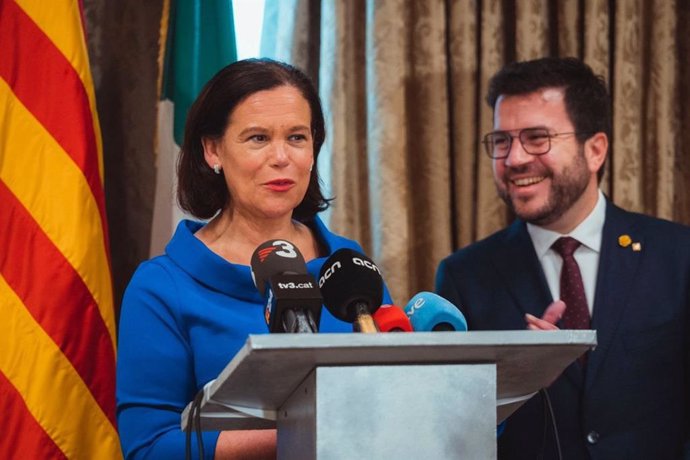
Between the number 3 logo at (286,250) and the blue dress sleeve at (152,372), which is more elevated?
the number 3 logo at (286,250)

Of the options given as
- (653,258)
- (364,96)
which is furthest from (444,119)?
(653,258)

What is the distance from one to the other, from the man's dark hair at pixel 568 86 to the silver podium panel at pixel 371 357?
1830 mm

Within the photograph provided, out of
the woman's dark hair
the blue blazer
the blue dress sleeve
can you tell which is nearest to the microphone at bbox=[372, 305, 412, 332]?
the blue dress sleeve

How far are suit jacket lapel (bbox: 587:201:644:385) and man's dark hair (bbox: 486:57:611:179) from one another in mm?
301

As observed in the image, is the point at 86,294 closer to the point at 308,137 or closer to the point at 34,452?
the point at 34,452

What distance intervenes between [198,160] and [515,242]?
3.87 ft

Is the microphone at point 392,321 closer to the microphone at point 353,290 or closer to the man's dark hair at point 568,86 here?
the microphone at point 353,290

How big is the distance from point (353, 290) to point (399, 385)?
0.75ft

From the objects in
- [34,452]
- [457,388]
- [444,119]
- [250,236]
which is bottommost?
[34,452]

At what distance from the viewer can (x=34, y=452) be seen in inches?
111

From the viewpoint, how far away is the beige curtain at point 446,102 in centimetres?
367

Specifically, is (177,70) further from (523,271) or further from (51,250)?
(523,271)

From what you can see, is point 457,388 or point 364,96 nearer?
point 457,388

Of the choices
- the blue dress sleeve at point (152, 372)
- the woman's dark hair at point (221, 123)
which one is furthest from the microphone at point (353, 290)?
the woman's dark hair at point (221, 123)
